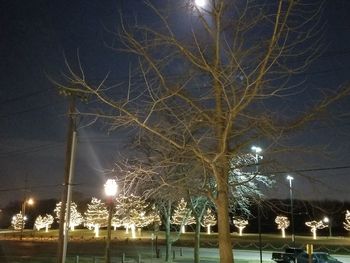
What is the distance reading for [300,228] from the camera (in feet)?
350

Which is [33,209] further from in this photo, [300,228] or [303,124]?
[303,124]

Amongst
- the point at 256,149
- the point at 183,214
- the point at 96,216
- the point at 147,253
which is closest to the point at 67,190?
the point at 256,149

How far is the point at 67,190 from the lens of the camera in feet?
69.9

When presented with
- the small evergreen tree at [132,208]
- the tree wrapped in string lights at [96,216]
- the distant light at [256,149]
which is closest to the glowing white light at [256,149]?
the distant light at [256,149]

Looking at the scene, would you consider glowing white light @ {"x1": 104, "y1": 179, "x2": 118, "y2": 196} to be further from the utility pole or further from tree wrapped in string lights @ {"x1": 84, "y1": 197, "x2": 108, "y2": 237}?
tree wrapped in string lights @ {"x1": 84, "y1": 197, "x2": 108, "y2": 237}

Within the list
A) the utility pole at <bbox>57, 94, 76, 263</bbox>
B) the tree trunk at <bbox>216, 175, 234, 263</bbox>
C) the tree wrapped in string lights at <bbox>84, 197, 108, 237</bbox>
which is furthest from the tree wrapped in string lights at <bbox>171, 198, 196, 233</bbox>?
the tree wrapped in string lights at <bbox>84, 197, 108, 237</bbox>

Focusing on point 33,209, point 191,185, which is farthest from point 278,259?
point 33,209

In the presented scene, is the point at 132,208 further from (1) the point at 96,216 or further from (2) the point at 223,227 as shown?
(1) the point at 96,216

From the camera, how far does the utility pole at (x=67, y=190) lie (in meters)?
21.0

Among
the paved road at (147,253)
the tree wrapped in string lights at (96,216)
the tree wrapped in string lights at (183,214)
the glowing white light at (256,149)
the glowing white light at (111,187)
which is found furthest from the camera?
the tree wrapped in string lights at (96,216)

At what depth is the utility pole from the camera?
2097cm

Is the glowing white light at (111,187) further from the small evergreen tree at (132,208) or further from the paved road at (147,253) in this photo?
the paved road at (147,253)

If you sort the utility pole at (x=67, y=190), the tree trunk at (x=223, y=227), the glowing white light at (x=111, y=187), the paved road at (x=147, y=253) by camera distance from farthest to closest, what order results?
1. the paved road at (x=147, y=253)
2. the utility pole at (x=67, y=190)
3. the glowing white light at (x=111, y=187)
4. the tree trunk at (x=223, y=227)

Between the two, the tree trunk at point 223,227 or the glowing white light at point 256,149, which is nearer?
the tree trunk at point 223,227
